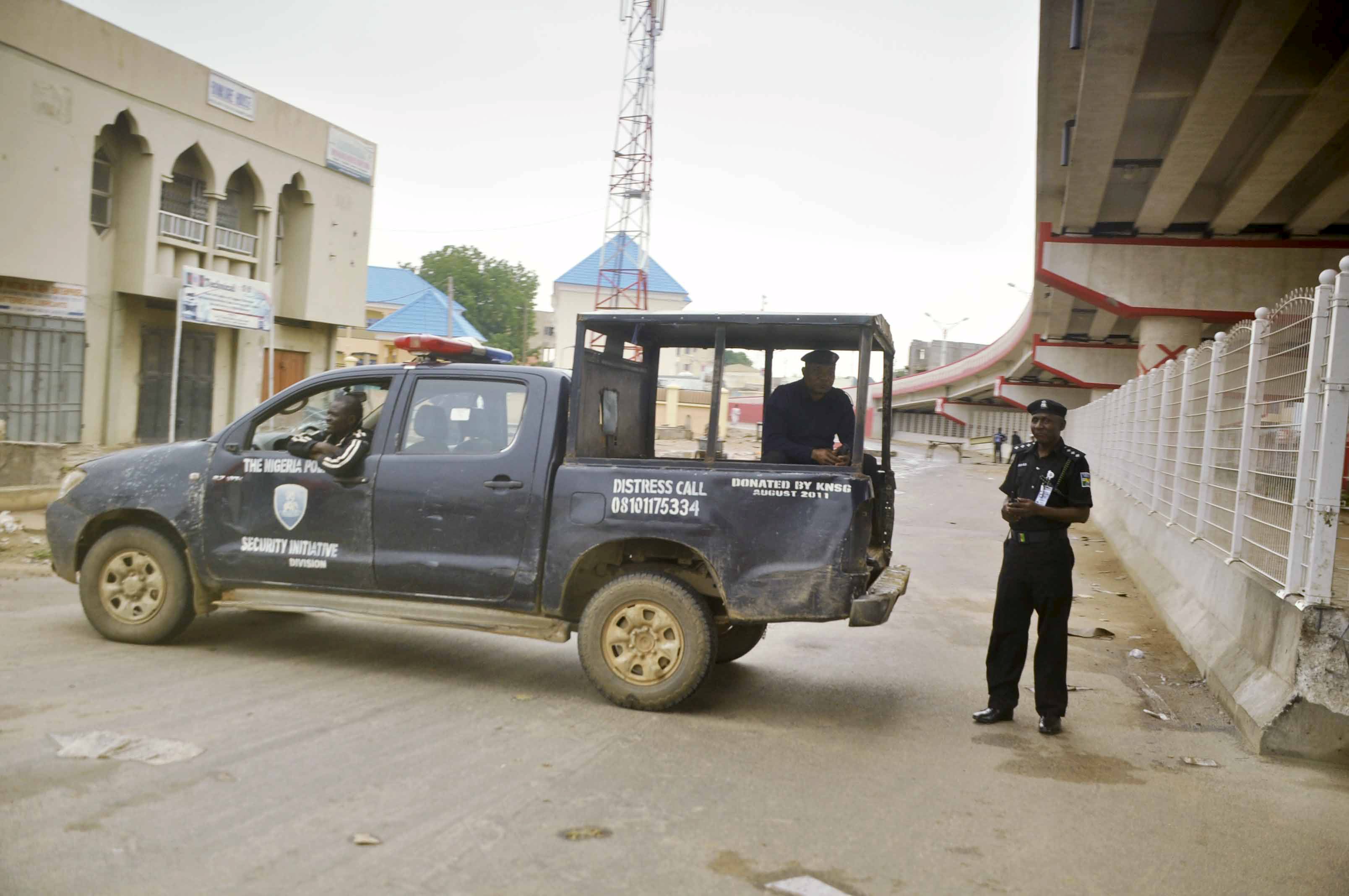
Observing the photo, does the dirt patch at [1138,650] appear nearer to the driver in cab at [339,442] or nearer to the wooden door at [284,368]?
the driver in cab at [339,442]

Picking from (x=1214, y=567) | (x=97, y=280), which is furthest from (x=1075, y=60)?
(x=97, y=280)

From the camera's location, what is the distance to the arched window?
70.0ft

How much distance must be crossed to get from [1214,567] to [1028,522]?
8.54 feet

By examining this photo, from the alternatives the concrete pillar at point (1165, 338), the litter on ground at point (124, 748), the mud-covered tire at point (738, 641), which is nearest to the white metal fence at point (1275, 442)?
the mud-covered tire at point (738, 641)

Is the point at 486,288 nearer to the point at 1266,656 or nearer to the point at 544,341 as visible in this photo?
the point at 544,341

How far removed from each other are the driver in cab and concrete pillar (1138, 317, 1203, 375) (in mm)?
20045

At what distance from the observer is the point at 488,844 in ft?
12.6

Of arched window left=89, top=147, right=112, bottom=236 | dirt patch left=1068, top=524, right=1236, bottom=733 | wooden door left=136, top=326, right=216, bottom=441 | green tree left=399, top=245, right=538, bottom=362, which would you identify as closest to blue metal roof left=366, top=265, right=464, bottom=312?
green tree left=399, top=245, right=538, bottom=362

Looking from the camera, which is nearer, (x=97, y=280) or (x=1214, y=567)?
(x=1214, y=567)

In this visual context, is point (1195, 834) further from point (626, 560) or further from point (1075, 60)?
point (1075, 60)

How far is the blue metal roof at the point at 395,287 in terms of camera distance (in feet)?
195

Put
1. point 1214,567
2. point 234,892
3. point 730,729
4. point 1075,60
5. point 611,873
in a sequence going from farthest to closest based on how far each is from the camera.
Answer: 1. point 1075,60
2. point 1214,567
3. point 730,729
4. point 611,873
5. point 234,892

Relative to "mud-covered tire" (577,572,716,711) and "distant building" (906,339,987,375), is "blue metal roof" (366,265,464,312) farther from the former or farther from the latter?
"mud-covered tire" (577,572,716,711)

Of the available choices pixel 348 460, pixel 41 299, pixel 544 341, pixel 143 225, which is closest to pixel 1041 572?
pixel 348 460
